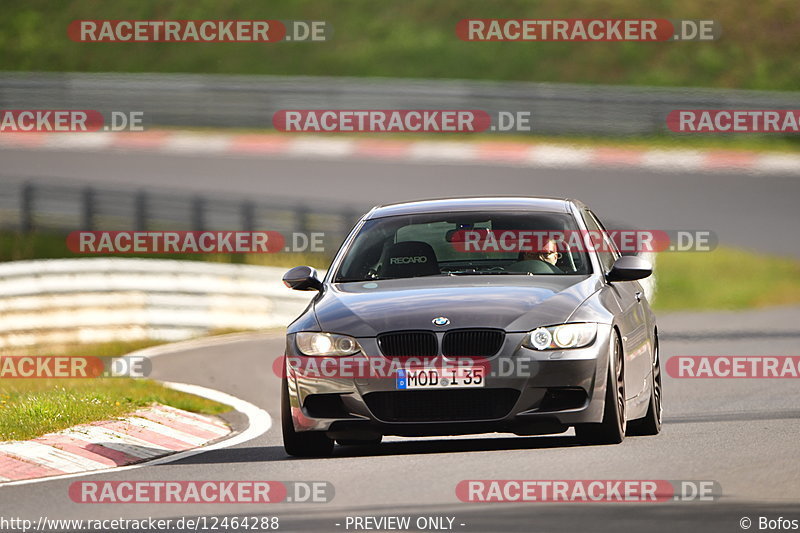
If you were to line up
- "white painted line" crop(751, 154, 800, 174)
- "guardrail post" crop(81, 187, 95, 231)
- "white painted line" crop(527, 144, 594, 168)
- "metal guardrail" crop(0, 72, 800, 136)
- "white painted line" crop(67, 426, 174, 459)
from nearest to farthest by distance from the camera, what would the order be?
"white painted line" crop(67, 426, 174, 459)
"guardrail post" crop(81, 187, 95, 231)
"white painted line" crop(751, 154, 800, 174)
"white painted line" crop(527, 144, 594, 168)
"metal guardrail" crop(0, 72, 800, 136)

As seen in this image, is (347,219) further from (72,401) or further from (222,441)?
(222,441)

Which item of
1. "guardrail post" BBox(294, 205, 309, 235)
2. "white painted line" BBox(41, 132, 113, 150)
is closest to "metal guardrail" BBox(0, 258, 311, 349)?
"guardrail post" BBox(294, 205, 309, 235)

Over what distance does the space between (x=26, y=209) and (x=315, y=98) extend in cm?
1347

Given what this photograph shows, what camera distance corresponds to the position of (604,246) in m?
11.5

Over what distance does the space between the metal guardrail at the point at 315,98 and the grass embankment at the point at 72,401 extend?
69.6 feet

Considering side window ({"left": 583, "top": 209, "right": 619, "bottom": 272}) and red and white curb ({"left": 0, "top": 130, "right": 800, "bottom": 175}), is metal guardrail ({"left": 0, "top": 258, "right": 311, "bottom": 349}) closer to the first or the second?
side window ({"left": 583, "top": 209, "right": 619, "bottom": 272})

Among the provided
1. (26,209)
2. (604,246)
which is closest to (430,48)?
(26,209)

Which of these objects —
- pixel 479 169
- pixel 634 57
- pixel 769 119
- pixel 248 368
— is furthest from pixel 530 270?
pixel 634 57

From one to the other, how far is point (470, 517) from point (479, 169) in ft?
82.8

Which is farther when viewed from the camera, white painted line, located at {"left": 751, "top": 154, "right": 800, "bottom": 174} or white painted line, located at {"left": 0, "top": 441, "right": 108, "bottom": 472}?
white painted line, located at {"left": 751, "top": 154, "right": 800, "bottom": 174}

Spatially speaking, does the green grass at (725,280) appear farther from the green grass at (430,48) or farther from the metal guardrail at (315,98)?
the green grass at (430,48)

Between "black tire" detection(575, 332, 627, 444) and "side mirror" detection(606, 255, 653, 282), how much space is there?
650 millimetres

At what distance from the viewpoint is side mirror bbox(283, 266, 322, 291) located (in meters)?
10.9

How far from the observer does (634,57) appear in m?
45.9
